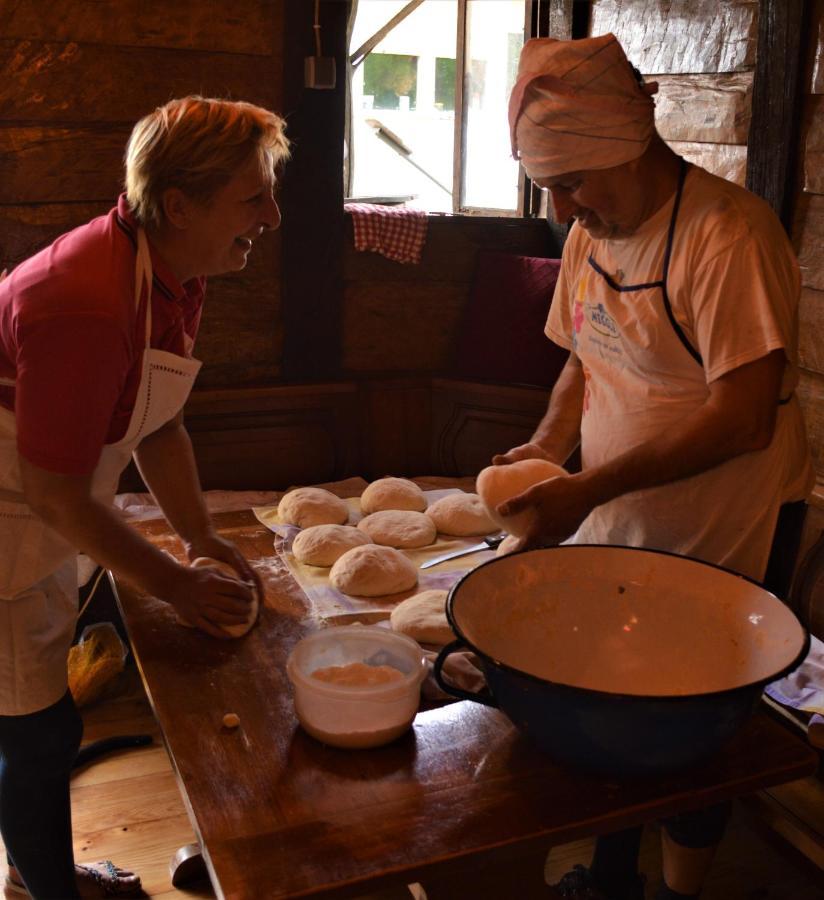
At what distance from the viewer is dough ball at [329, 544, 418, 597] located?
2.12 meters

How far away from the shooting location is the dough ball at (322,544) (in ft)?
7.54

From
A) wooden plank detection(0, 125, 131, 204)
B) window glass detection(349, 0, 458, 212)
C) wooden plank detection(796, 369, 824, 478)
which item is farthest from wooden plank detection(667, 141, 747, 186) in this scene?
wooden plank detection(0, 125, 131, 204)

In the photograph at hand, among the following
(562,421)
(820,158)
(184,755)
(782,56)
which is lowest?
(184,755)

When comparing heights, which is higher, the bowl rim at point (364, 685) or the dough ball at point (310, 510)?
the bowl rim at point (364, 685)

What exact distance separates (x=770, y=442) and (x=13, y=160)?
261cm

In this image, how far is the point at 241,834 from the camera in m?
1.18

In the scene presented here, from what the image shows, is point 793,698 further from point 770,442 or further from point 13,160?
point 13,160

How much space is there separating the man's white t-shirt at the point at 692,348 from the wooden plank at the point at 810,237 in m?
0.95

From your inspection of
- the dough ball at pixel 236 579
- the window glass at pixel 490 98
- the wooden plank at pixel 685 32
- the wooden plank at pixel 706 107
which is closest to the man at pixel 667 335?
the dough ball at pixel 236 579

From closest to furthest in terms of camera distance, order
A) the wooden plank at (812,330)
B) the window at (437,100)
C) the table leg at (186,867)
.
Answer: the table leg at (186,867), the wooden plank at (812,330), the window at (437,100)

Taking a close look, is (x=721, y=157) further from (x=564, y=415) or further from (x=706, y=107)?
(x=564, y=415)

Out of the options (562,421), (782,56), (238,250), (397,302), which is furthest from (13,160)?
(782,56)

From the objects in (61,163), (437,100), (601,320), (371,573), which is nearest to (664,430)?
(601,320)

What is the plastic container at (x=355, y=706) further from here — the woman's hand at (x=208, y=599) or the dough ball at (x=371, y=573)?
the dough ball at (x=371, y=573)
